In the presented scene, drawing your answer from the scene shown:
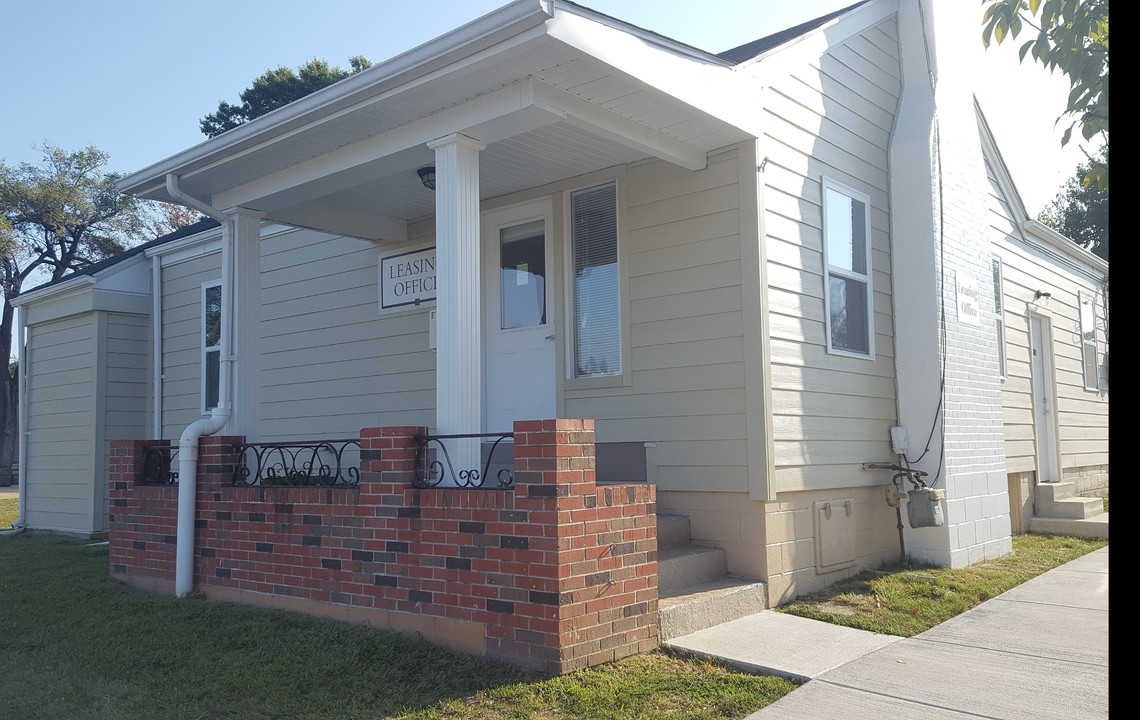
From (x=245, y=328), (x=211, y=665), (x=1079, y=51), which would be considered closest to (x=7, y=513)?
(x=245, y=328)

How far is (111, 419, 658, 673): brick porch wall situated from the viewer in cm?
468

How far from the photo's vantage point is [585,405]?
705 cm

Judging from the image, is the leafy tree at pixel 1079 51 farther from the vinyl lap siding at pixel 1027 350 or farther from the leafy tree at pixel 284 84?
the leafy tree at pixel 284 84

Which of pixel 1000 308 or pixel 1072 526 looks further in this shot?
pixel 1000 308

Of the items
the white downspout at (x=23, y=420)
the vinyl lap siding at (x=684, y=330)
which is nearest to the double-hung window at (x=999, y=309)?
the vinyl lap siding at (x=684, y=330)

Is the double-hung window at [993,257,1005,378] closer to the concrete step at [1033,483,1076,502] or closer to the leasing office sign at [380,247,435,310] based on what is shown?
the concrete step at [1033,483,1076,502]

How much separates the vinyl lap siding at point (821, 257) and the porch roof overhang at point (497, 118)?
0.73 meters

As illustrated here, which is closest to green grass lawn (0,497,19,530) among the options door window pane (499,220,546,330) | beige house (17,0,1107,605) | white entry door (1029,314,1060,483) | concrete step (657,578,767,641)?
beige house (17,0,1107,605)

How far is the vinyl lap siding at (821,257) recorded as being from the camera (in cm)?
651

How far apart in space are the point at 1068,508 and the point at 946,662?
633 centimetres

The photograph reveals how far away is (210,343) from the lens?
11156mm

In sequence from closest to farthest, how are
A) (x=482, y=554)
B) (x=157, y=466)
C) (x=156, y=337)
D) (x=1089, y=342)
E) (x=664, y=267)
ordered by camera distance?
(x=482, y=554), (x=664, y=267), (x=157, y=466), (x=156, y=337), (x=1089, y=342)

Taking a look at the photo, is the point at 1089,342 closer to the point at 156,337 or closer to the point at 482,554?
the point at 482,554
